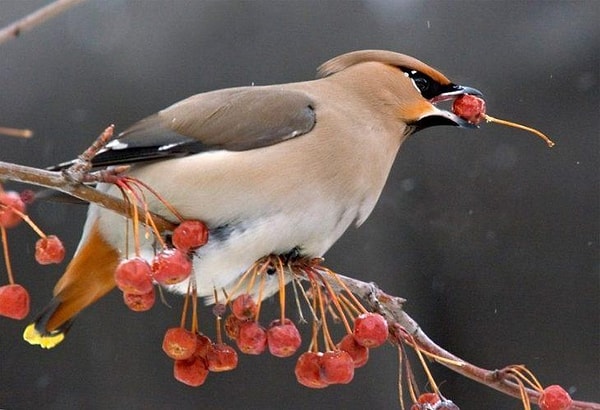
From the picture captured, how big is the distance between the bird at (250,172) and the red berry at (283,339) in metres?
0.28

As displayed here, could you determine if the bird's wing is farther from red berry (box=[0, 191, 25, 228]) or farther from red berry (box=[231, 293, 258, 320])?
red berry (box=[0, 191, 25, 228])

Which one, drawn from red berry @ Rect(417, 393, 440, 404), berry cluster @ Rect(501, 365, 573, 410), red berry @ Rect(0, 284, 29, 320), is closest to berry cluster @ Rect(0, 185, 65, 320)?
red berry @ Rect(0, 284, 29, 320)

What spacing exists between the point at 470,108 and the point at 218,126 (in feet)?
1.61

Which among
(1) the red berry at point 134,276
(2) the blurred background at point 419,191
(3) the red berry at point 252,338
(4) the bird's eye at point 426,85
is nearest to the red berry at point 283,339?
(3) the red berry at point 252,338

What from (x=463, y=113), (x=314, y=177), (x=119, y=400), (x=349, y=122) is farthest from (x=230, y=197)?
(x=119, y=400)

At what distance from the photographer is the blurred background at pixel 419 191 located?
387 centimetres

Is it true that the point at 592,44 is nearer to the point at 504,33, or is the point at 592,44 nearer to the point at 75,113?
the point at 504,33

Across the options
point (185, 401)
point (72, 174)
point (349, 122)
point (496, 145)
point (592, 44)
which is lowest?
point (185, 401)

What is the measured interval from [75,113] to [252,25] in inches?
29.4

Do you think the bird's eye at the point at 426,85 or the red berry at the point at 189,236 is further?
the bird's eye at the point at 426,85

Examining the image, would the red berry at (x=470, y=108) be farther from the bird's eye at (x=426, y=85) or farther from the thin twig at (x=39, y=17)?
the thin twig at (x=39, y=17)

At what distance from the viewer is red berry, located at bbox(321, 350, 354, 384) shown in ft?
5.17

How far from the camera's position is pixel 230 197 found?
189cm

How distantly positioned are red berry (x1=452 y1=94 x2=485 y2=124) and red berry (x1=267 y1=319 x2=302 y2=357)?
65cm
